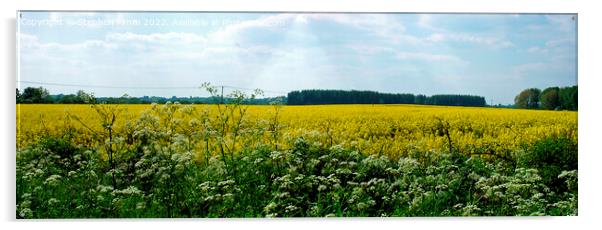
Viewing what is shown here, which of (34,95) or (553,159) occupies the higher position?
(34,95)

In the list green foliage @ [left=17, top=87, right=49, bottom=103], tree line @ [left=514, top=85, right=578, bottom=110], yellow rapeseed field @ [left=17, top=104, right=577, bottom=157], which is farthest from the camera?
tree line @ [left=514, top=85, right=578, bottom=110]

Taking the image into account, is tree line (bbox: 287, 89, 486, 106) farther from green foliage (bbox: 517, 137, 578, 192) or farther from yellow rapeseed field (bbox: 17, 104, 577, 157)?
green foliage (bbox: 517, 137, 578, 192)

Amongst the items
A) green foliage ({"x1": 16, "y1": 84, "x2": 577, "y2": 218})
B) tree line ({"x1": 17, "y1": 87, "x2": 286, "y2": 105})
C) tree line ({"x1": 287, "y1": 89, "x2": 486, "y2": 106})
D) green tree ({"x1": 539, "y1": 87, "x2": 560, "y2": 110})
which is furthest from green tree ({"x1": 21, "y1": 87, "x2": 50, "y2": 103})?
green tree ({"x1": 539, "y1": 87, "x2": 560, "y2": 110})

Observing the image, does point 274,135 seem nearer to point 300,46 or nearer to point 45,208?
point 300,46

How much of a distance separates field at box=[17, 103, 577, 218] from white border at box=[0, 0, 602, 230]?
0.08 metres

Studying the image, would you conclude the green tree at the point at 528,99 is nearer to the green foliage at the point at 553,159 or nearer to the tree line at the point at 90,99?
the green foliage at the point at 553,159

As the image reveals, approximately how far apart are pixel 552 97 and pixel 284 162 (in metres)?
2.38

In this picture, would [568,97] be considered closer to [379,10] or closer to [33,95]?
[379,10]

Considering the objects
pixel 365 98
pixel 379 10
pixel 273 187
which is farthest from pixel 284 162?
pixel 379 10

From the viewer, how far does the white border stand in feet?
20.4

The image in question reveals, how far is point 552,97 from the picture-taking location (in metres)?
6.53

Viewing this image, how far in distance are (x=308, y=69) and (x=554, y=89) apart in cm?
213

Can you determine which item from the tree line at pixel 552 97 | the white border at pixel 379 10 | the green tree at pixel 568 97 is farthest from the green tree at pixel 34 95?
the green tree at pixel 568 97

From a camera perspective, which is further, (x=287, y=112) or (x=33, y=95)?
(x=287, y=112)
